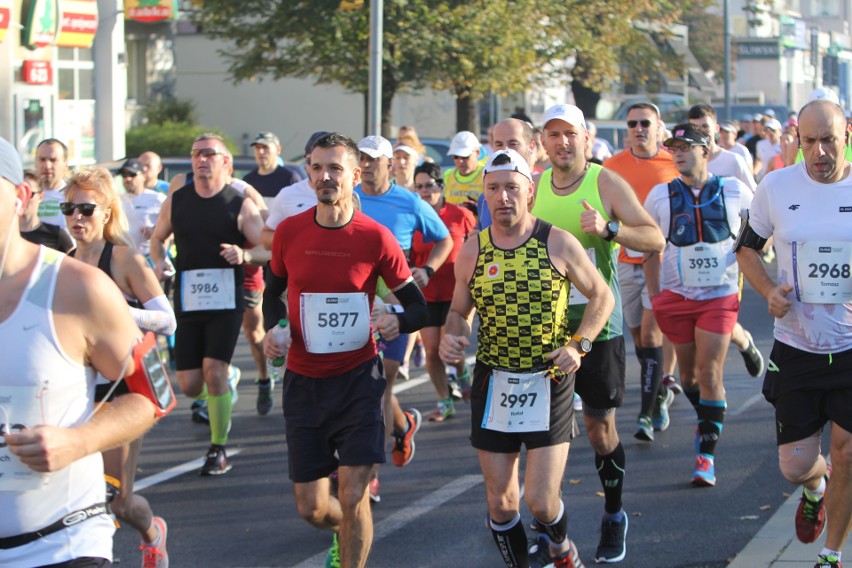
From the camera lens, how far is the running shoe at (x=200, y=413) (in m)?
10.1

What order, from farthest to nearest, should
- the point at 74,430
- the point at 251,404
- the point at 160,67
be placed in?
1. the point at 160,67
2. the point at 251,404
3. the point at 74,430

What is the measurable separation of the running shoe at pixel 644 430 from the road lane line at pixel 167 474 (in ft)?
8.91

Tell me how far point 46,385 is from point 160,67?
117ft

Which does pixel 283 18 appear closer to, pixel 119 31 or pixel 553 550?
pixel 119 31

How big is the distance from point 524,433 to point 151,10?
19.4 meters

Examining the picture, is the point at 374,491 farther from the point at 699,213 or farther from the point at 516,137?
the point at 699,213

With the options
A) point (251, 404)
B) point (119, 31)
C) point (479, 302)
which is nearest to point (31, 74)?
point (119, 31)

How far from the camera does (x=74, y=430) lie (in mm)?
3289

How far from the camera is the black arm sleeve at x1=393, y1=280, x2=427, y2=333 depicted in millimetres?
6043

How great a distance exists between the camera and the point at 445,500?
7684mm

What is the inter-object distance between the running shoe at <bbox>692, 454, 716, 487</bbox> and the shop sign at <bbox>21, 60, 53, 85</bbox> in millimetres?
18255

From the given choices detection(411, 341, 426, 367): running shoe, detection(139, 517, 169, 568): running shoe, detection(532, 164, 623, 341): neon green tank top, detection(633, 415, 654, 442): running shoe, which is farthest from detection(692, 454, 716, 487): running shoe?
detection(411, 341, 426, 367): running shoe

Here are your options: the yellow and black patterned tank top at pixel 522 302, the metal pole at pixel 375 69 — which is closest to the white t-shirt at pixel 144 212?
the metal pole at pixel 375 69

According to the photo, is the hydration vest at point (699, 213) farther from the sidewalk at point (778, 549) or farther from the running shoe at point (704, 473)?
the sidewalk at point (778, 549)
